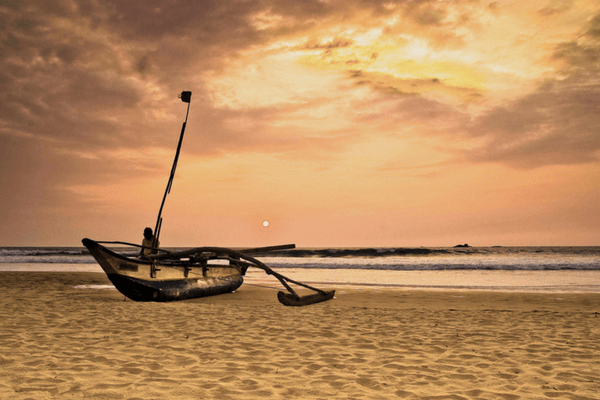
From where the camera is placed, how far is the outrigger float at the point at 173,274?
1122 centimetres

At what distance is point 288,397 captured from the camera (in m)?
4.32

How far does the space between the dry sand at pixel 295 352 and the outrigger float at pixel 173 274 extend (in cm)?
59

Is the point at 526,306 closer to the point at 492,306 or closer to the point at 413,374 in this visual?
the point at 492,306

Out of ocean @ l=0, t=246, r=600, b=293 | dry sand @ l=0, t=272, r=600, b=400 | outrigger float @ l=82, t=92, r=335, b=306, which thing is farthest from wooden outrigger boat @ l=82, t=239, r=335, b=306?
ocean @ l=0, t=246, r=600, b=293

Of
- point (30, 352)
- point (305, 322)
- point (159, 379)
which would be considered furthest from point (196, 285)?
point (159, 379)

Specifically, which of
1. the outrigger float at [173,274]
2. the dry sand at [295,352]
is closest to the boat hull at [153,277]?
the outrigger float at [173,274]

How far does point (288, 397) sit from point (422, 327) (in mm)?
4841

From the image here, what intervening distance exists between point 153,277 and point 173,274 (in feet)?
2.31

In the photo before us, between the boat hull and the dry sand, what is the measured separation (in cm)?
63

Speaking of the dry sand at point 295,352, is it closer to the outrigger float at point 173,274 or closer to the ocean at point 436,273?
the outrigger float at point 173,274

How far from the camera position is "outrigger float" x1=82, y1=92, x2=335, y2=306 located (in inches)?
442

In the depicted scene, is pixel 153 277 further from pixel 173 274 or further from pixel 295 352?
pixel 295 352

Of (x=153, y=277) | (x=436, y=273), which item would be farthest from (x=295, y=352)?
(x=436, y=273)

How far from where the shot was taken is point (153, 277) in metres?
11.9
